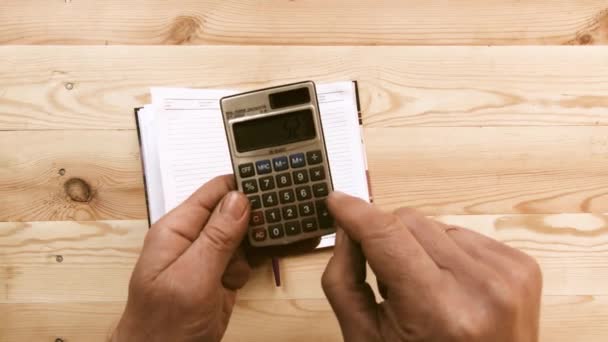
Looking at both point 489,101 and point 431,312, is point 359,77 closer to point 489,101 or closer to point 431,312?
point 489,101

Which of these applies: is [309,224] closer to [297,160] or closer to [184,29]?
[297,160]

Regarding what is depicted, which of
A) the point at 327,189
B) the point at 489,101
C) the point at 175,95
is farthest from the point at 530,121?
the point at 175,95

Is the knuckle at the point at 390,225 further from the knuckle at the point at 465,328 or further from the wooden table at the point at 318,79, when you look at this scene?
the wooden table at the point at 318,79

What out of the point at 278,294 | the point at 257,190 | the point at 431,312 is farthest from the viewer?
Result: the point at 278,294

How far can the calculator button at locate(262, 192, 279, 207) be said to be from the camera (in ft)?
1.56

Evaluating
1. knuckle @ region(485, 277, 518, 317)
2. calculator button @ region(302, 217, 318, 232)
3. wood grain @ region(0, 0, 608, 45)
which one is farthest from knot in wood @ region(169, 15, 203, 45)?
knuckle @ region(485, 277, 518, 317)

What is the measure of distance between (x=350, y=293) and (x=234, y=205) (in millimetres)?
146

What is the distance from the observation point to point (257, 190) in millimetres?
475

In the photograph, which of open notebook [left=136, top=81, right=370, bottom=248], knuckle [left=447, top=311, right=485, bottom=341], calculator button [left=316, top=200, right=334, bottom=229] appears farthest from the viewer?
open notebook [left=136, top=81, right=370, bottom=248]

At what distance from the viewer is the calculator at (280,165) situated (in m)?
0.47

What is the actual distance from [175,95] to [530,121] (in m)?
0.50

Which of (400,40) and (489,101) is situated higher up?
(400,40)

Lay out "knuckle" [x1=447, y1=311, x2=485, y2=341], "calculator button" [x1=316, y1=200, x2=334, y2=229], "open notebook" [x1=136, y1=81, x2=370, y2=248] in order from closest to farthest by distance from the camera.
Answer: "knuckle" [x1=447, y1=311, x2=485, y2=341] → "calculator button" [x1=316, y1=200, x2=334, y2=229] → "open notebook" [x1=136, y1=81, x2=370, y2=248]

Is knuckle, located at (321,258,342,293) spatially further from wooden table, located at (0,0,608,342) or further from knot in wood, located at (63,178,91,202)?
knot in wood, located at (63,178,91,202)
